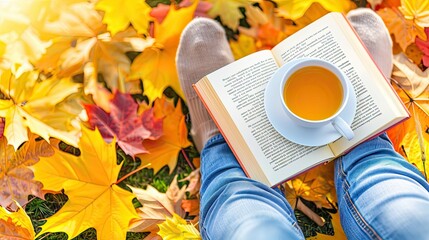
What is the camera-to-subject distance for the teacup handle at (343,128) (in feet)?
3.26

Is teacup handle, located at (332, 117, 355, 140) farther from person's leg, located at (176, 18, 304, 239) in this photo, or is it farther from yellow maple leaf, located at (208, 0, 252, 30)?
yellow maple leaf, located at (208, 0, 252, 30)

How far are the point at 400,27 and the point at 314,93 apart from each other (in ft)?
1.05

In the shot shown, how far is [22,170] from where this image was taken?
1.14 m

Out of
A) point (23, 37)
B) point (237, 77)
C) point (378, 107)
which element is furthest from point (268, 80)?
point (23, 37)

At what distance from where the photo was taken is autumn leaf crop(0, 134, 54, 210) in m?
1.14

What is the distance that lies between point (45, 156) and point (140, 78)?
270 millimetres

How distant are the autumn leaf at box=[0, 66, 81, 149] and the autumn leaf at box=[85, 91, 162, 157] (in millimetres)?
49

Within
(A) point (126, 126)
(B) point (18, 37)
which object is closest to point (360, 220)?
(A) point (126, 126)

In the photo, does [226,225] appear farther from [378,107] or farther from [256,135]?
[378,107]

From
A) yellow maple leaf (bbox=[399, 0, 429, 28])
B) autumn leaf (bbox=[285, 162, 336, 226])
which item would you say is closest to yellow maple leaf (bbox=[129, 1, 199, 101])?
autumn leaf (bbox=[285, 162, 336, 226])

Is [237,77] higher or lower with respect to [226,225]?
higher

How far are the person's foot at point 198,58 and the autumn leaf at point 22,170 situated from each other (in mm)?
321

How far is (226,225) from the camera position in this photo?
0.94 m

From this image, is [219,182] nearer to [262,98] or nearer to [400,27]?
[262,98]
